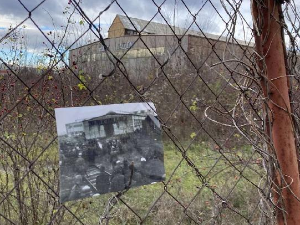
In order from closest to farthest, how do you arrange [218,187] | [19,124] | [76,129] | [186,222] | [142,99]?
[76,129] < [142,99] < [19,124] < [186,222] < [218,187]

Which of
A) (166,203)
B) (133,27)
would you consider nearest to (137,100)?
(133,27)

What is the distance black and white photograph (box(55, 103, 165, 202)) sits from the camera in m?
0.71

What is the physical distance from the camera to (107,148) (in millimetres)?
752

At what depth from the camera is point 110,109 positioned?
0.75 meters

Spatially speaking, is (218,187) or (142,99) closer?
(142,99)

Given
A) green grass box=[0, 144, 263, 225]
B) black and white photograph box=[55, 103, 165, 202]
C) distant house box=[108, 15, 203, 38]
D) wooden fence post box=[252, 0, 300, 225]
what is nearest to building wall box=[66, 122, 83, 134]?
black and white photograph box=[55, 103, 165, 202]

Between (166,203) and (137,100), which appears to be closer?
(137,100)

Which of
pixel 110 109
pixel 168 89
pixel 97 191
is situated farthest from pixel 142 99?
pixel 168 89

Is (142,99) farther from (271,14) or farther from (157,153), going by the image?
(271,14)

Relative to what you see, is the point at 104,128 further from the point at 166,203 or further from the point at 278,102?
the point at 166,203

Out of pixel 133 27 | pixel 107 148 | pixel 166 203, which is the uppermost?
pixel 133 27

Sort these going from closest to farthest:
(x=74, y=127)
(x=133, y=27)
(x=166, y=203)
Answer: (x=74, y=127)
(x=133, y=27)
(x=166, y=203)

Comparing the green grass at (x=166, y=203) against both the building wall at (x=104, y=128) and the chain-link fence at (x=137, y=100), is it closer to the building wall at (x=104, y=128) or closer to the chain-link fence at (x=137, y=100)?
the chain-link fence at (x=137, y=100)

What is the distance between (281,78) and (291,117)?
0.12m
